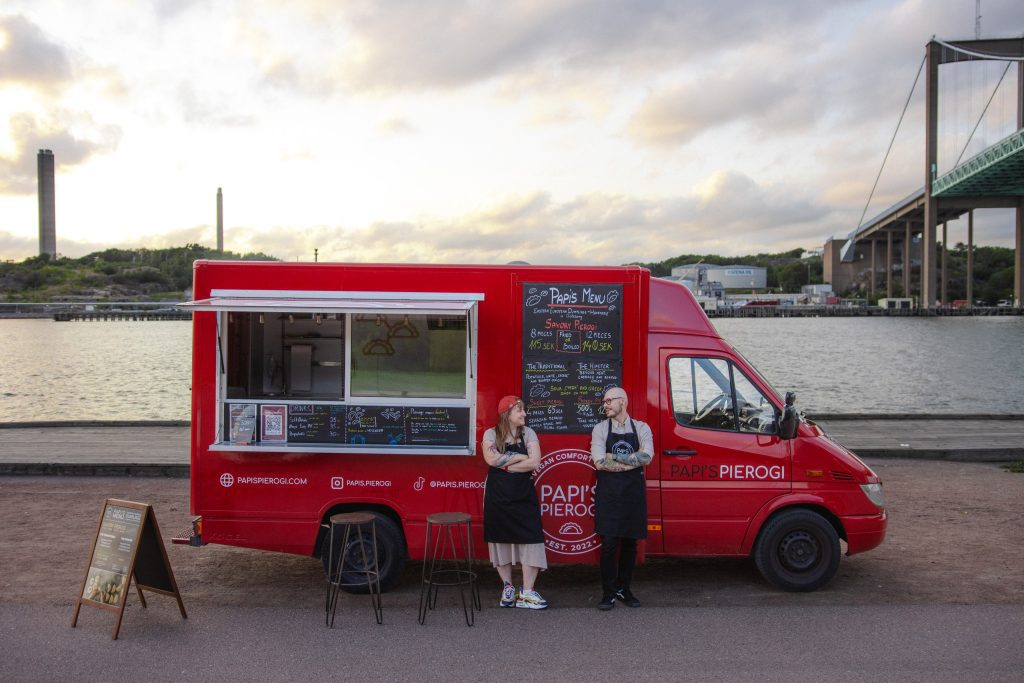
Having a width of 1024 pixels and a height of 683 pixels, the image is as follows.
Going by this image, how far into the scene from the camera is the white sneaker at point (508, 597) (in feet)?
23.4

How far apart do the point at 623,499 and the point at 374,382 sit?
241 centimetres

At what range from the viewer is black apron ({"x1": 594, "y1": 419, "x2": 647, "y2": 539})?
6918 millimetres

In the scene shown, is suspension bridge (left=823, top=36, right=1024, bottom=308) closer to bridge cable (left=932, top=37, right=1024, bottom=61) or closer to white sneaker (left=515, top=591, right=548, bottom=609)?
bridge cable (left=932, top=37, right=1024, bottom=61)

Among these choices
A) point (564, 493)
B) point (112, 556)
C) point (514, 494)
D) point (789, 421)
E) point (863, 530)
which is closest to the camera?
point (112, 556)

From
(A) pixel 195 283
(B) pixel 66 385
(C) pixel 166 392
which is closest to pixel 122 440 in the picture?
(A) pixel 195 283

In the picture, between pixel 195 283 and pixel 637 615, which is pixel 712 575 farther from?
pixel 195 283

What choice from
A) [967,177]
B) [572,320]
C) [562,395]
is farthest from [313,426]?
[967,177]

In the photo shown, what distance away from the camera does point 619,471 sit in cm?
693

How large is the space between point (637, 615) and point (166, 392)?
35.1 meters

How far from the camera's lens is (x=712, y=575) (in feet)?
27.1

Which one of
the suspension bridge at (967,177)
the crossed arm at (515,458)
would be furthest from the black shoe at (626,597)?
the suspension bridge at (967,177)

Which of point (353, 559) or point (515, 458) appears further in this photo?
point (353, 559)

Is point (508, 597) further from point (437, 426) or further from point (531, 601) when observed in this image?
point (437, 426)

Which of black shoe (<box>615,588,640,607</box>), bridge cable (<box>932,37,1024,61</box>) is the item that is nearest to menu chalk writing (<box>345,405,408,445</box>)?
black shoe (<box>615,588,640,607</box>)
